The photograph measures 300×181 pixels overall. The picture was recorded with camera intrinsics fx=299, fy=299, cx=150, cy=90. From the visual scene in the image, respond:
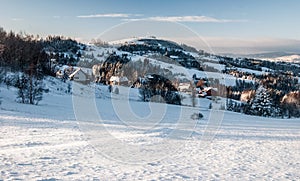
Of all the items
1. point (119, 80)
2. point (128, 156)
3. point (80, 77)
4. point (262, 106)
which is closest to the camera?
point (128, 156)

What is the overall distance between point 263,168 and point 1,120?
12.8 m

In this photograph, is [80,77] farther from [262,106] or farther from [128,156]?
[128,156]

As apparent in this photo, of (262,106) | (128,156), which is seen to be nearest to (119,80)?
(128,156)

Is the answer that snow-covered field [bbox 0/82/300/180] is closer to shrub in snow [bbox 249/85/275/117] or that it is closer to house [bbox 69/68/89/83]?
house [bbox 69/68/89/83]

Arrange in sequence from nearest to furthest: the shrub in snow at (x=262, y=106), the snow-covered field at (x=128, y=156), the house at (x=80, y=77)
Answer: the snow-covered field at (x=128, y=156)
the house at (x=80, y=77)
the shrub in snow at (x=262, y=106)

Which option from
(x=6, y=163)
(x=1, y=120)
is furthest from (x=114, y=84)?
(x=6, y=163)

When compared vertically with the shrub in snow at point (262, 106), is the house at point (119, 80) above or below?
above

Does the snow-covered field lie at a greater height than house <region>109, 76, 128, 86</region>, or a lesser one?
lesser

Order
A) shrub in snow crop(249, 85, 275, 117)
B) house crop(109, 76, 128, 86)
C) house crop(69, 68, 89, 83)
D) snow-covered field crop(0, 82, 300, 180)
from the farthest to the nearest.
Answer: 1. shrub in snow crop(249, 85, 275, 117)
2. house crop(69, 68, 89, 83)
3. house crop(109, 76, 128, 86)
4. snow-covered field crop(0, 82, 300, 180)

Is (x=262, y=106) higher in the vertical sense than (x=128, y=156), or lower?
lower

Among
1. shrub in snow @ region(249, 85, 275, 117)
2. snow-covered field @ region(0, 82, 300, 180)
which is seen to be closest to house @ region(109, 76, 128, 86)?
snow-covered field @ region(0, 82, 300, 180)

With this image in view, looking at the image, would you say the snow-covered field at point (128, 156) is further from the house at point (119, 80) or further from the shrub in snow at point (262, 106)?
the shrub in snow at point (262, 106)

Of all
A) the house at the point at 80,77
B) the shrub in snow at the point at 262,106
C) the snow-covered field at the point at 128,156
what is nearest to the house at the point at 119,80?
the house at the point at 80,77

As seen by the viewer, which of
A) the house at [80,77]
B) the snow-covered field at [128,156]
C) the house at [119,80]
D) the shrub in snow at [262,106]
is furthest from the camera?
the shrub in snow at [262,106]
